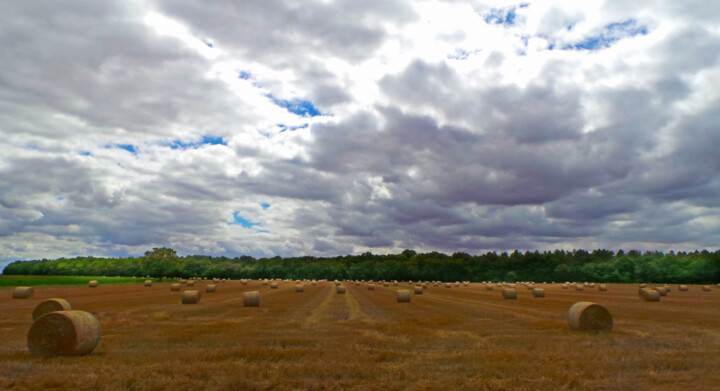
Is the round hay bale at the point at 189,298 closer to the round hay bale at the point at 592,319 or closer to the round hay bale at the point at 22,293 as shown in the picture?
the round hay bale at the point at 22,293

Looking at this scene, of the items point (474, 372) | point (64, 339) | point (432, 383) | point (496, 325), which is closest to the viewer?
point (432, 383)

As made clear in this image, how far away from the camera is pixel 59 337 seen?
14234 millimetres

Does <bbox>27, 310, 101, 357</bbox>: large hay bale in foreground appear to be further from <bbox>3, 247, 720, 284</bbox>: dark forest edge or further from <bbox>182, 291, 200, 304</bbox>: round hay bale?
<bbox>3, 247, 720, 284</bbox>: dark forest edge

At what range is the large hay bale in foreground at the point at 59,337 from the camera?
14.1 metres

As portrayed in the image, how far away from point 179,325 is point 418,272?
13164 centimetres

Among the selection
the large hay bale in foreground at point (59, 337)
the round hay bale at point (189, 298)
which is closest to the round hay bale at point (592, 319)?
the large hay bale in foreground at point (59, 337)

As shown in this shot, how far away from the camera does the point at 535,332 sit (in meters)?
19.4

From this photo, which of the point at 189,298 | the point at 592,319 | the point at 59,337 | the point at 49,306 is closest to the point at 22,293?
the point at 189,298

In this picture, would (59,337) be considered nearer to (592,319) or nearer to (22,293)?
(592,319)

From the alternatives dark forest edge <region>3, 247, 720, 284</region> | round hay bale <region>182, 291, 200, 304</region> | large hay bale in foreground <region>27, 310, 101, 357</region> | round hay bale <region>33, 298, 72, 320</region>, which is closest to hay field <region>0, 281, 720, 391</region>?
large hay bale in foreground <region>27, 310, 101, 357</region>

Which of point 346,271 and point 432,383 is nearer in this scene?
point 432,383

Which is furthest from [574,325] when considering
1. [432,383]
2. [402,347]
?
[432,383]

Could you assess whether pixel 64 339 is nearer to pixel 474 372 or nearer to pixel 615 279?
pixel 474 372

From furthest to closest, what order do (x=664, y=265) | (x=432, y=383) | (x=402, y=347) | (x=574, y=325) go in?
(x=664, y=265)
(x=574, y=325)
(x=402, y=347)
(x=432, y=383)
